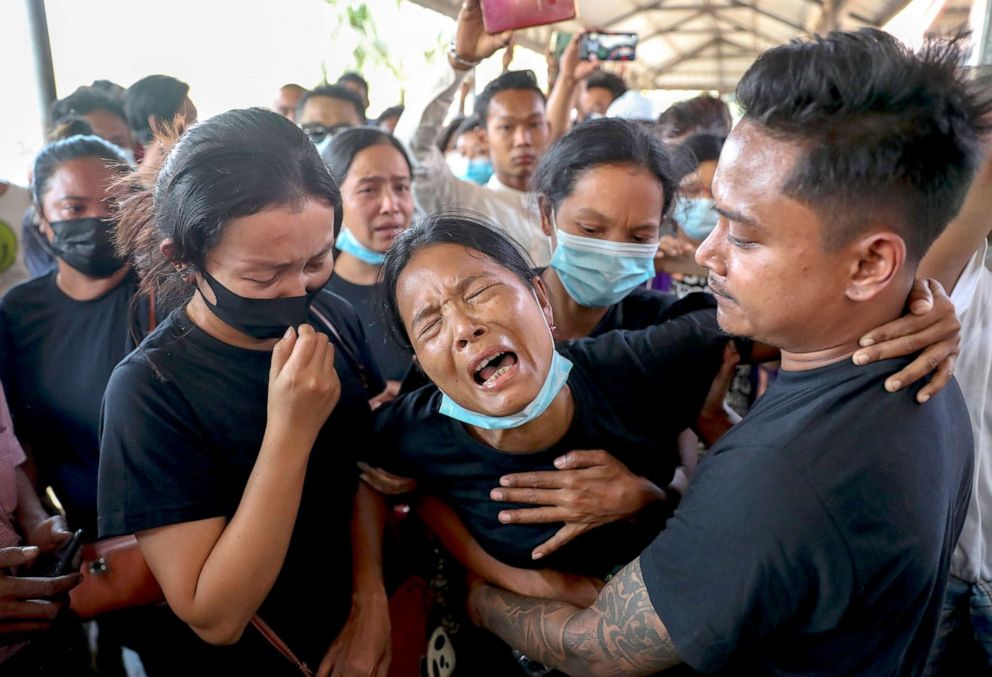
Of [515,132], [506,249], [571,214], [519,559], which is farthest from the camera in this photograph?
[515,132]

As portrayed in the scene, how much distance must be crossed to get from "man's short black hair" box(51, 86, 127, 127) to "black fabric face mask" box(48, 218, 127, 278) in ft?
4.85

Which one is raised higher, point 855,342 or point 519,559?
point 855,342

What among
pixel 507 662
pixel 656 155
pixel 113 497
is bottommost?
pixel 507 662

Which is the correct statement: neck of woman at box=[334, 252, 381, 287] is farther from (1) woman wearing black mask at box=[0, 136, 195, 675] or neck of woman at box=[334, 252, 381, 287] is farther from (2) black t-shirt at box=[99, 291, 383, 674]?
(2) black t-shirt at box=[99, 291, 383, 674]

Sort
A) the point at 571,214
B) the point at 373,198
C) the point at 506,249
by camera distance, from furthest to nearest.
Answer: the point at 373,198, the point at 571,214, the point at 506,249

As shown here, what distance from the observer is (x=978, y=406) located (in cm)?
159

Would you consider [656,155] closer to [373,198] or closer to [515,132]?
[373,198]

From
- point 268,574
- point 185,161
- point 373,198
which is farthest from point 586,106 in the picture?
point 268,574

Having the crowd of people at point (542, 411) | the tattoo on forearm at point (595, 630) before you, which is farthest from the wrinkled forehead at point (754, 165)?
the tattoo on forearm at point (595, 630)

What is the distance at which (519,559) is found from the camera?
1533 mm

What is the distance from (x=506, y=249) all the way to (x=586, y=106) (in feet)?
12.3

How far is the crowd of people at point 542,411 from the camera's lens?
3.28 ft

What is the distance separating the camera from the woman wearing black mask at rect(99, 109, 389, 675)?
1231mm

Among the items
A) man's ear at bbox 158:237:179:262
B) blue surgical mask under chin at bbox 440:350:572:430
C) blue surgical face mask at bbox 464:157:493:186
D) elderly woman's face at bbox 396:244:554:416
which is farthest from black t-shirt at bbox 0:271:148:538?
blue surgical face mask at bbox 464:157:493:186
